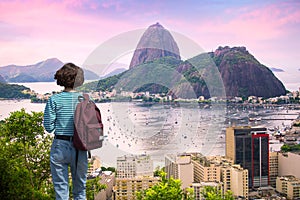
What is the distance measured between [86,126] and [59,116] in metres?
0.08

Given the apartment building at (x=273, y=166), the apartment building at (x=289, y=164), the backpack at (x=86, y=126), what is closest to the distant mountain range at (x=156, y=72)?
the backpack at (x=86, y=126)

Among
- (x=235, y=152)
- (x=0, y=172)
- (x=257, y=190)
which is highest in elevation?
(x=0, y=172)

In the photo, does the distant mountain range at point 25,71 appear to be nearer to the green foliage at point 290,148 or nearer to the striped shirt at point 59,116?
the striped shirt at point 59,116

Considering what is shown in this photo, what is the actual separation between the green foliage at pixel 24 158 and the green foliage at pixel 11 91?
5833mm

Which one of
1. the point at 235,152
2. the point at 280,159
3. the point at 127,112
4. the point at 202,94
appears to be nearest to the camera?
the point at 127,112

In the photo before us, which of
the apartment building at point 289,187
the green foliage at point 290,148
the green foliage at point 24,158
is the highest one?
the green foliage at point 24,158

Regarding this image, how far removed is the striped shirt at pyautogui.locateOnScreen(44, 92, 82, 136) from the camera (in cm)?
89

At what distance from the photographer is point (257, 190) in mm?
8117

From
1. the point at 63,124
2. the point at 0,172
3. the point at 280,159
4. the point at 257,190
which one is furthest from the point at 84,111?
the point at 280,159

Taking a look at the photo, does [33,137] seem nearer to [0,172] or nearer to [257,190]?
[0,172]

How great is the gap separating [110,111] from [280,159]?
8333 mm

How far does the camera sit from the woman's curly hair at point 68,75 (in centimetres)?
92

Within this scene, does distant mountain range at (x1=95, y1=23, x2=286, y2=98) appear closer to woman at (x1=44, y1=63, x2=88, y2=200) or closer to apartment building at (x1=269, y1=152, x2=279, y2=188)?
woman at (x1=44, y1=63, x2=88, y2=200)

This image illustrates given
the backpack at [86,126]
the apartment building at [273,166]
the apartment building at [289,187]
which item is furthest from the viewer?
the apartment building at [273,166]
